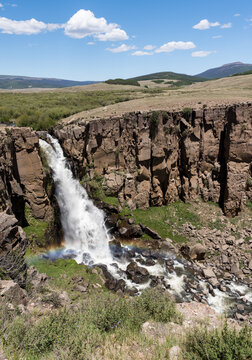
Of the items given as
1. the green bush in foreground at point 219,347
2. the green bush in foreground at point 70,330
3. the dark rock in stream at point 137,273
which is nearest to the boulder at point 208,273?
the dark rock in stream at point 137,273

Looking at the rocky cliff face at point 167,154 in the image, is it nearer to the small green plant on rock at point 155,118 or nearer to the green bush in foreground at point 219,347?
the small green plant on rock at point 155,118

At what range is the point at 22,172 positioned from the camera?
66.2 feet

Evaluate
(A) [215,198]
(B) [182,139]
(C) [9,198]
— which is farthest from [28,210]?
(A) [215,198]

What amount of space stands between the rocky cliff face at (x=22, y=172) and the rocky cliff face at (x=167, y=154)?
4.95 metres

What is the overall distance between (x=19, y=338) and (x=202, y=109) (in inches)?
1025

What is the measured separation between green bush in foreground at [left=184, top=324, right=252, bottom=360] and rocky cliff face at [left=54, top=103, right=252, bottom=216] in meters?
19.2

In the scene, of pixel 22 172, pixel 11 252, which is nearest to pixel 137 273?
pixel 11 252

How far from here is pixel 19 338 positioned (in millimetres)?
6836

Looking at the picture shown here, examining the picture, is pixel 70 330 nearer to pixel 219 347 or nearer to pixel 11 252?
pixel 219 347

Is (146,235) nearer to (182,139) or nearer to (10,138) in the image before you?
(182,139)

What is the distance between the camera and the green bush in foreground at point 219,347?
6.41 meters

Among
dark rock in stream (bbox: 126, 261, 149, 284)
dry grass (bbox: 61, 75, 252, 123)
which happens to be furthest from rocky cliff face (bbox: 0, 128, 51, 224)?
dry grass (bbox: 61, 75, 252, 123)

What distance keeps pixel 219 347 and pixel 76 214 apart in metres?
18.9

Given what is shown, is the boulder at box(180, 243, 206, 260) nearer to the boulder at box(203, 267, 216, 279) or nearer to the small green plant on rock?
the boulder at box(203, 267, 216, 279)
